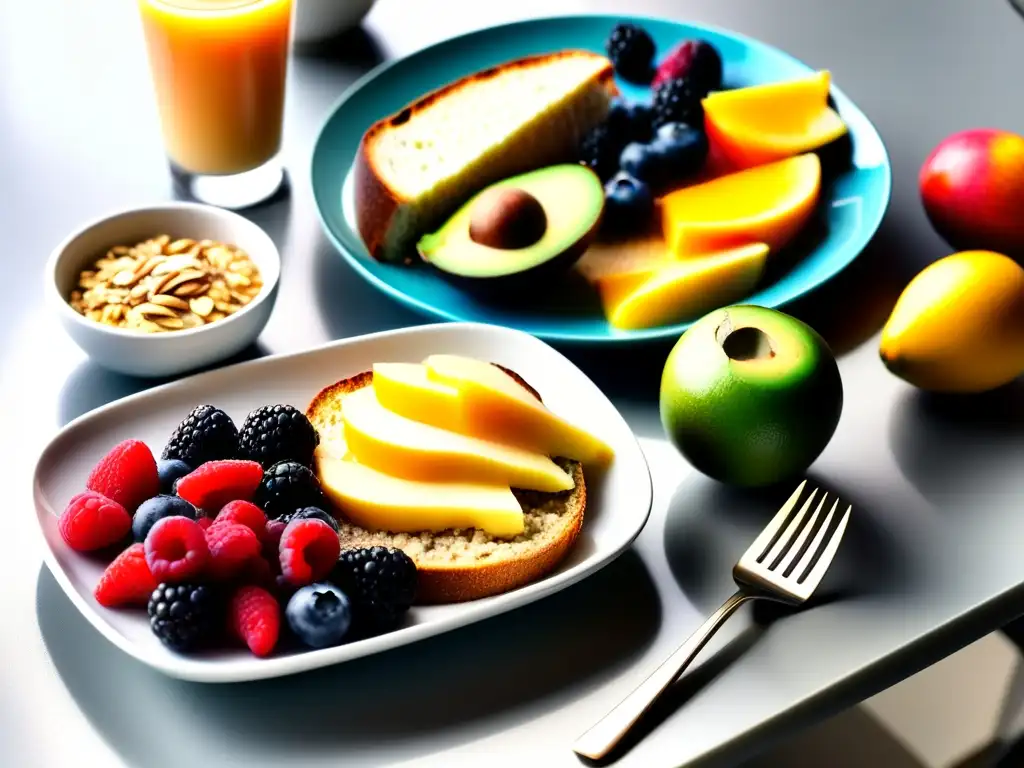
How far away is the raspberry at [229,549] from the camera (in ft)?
3.05

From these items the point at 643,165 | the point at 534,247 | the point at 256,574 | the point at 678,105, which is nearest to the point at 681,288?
the point at 534,247

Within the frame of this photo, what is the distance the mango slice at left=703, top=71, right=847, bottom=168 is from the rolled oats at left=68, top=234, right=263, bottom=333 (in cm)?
65

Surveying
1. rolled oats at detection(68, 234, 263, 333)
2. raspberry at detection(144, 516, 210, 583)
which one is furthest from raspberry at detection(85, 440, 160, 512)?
rolled oats at detection(68, 234, 263, 333)

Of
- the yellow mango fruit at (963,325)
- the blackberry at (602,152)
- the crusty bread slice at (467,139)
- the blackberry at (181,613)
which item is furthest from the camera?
the blackberry at (602,152)

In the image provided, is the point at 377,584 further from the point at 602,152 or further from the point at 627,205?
the point at 602,152

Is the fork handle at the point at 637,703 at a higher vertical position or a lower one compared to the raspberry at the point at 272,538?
lower

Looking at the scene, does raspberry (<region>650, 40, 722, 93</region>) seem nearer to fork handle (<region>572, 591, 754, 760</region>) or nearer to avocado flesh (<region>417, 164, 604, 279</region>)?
avocado flesh (<region>417, 164, 604, 279</region>)

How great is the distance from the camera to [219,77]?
1.45 m

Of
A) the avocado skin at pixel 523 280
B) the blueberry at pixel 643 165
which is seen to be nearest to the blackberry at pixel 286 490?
the avocado skin at pixel 523 280

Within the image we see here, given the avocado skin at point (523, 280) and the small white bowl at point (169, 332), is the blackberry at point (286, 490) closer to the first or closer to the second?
the small white bowl at point (169, 332)

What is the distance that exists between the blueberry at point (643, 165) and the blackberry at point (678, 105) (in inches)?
3.1

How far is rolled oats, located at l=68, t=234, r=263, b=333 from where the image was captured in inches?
48.7

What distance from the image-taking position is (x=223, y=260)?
1314 mm

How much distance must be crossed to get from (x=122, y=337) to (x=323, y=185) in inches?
16.4
